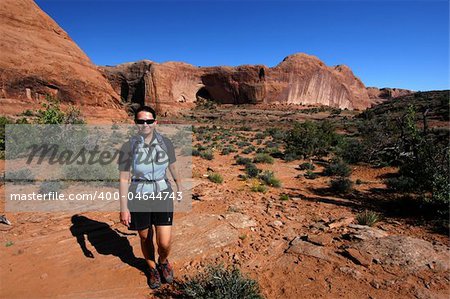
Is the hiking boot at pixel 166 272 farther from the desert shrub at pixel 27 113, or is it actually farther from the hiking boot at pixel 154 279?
the desert shrub at pixel 27 113

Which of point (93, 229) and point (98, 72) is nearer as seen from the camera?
point (93, 229)

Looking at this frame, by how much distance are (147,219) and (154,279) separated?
0.74 m

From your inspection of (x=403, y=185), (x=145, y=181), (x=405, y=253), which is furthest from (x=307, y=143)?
(x=145, y=181)

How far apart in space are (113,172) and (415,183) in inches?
297

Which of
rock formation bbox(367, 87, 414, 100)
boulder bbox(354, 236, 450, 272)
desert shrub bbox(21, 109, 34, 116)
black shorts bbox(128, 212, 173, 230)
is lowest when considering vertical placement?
boulder bbox(354, 236, 450, 272)

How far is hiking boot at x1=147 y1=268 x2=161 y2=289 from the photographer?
313cm

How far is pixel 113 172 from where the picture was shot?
757 cm

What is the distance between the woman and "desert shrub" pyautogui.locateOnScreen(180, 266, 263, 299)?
0.51 meters

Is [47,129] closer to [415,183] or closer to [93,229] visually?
[93,229]

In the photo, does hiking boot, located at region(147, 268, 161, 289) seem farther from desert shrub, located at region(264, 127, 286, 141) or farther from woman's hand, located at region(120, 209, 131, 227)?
desert shrub, located at region(264, 127, 286, 141)

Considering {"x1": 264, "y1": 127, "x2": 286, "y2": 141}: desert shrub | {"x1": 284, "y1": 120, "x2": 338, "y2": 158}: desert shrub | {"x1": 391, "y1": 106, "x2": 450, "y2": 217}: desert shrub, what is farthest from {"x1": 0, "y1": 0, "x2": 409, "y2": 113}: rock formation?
{"x1": 391, "y1": 106, "x2": 450, "y2": 217}: desert shrub

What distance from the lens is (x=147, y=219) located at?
2969mm

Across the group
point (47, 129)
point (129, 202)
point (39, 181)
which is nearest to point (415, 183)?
point (129, 202)

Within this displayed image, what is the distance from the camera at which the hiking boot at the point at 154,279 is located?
3127mm
